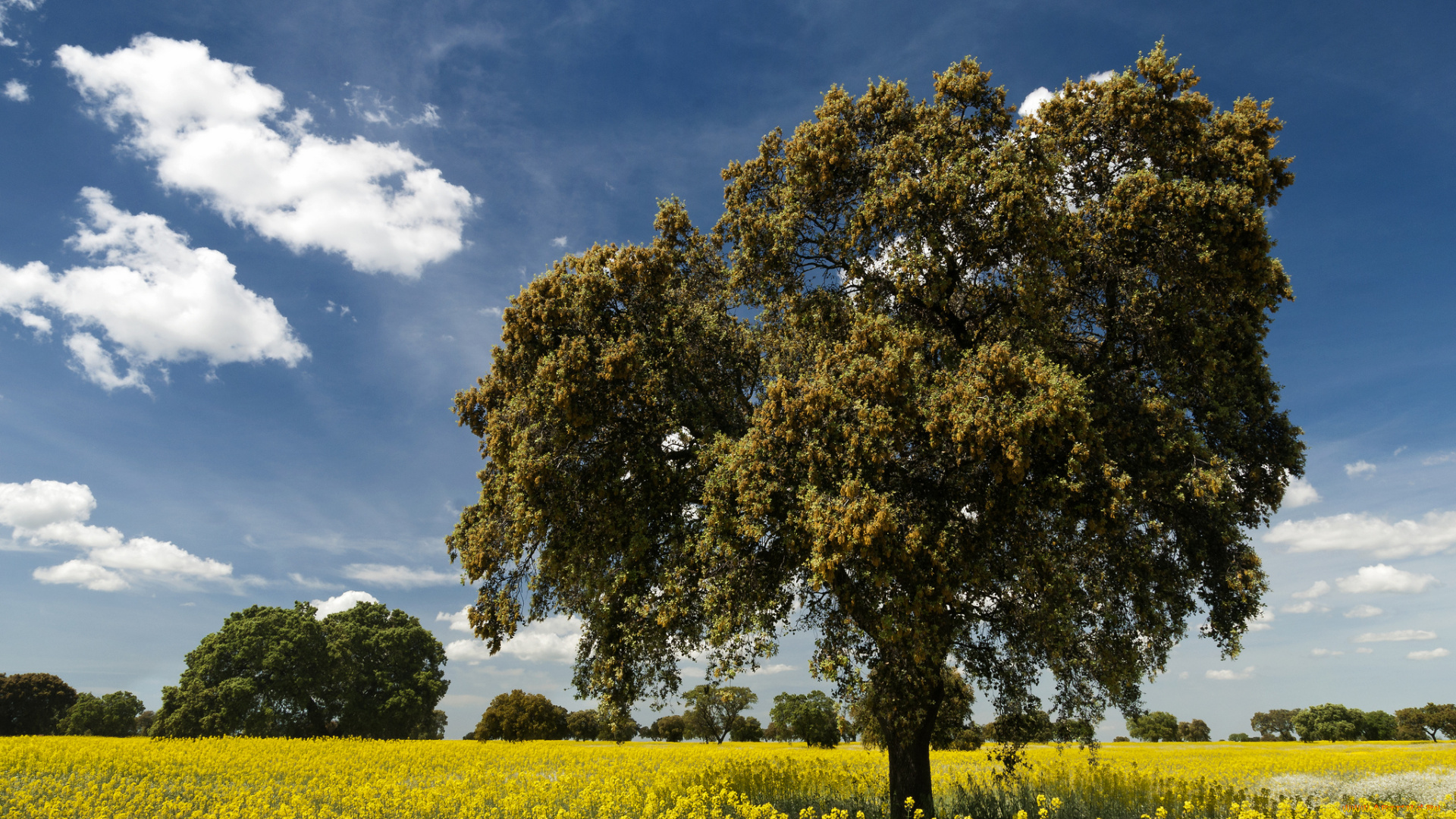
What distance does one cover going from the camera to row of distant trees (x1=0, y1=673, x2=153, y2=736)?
57031mm

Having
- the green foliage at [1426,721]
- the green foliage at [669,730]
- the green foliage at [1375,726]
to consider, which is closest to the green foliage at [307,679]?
the green foliage at [669,730]

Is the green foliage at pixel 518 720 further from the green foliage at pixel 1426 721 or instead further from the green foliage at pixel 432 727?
the green foliage at pixel 1426 721

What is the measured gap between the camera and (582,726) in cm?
5431

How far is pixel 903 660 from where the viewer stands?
13.1m

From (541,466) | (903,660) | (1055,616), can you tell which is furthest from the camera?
(541,466)

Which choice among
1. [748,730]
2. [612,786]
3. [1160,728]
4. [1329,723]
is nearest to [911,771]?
[612,786]

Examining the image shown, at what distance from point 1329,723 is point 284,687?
281ft

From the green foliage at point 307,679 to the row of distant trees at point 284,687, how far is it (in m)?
0.07

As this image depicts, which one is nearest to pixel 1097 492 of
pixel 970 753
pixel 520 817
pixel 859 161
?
pixel 859 161

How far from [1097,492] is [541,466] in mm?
10630

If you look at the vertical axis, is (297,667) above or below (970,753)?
above

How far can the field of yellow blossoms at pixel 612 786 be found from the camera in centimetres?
1345

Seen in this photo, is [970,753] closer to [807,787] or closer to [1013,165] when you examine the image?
[807,787]

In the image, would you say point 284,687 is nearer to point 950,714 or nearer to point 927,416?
point 950,714
